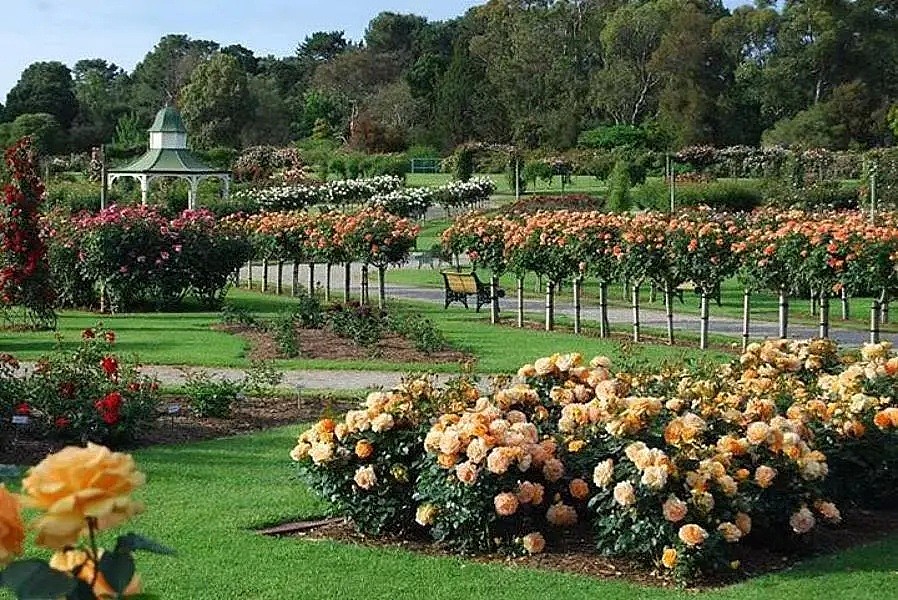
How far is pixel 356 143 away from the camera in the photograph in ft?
201

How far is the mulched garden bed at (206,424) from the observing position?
8.80m

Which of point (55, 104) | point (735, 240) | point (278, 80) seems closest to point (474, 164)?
point (55, 104)

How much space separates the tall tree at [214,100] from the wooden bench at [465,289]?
1617 inches

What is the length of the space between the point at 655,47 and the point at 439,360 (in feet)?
175

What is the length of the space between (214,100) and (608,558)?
56753mm

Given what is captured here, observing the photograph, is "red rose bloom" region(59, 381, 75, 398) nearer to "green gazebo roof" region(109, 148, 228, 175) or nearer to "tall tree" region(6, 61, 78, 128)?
"green gazebo roof" region(109, 148, 228, 175)

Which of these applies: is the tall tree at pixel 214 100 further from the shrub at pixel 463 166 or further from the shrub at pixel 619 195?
the shrub at pixel 619 195

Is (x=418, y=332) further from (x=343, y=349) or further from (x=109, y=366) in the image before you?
(x=109, y=366)

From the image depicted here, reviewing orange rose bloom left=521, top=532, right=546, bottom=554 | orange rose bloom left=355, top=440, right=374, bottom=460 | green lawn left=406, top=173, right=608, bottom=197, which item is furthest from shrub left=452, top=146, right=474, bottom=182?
orange rose bloom left=521, top=532, right=546, bottom=554

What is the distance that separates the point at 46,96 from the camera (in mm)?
65000

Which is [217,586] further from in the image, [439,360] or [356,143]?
[356,143]

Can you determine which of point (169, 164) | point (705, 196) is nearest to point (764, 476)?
point (169, 164)

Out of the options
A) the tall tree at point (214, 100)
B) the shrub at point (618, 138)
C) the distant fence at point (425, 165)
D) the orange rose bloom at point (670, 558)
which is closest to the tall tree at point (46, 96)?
the tall tree at point (214, 100)

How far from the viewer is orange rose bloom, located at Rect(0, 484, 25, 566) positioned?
1.88 meters
